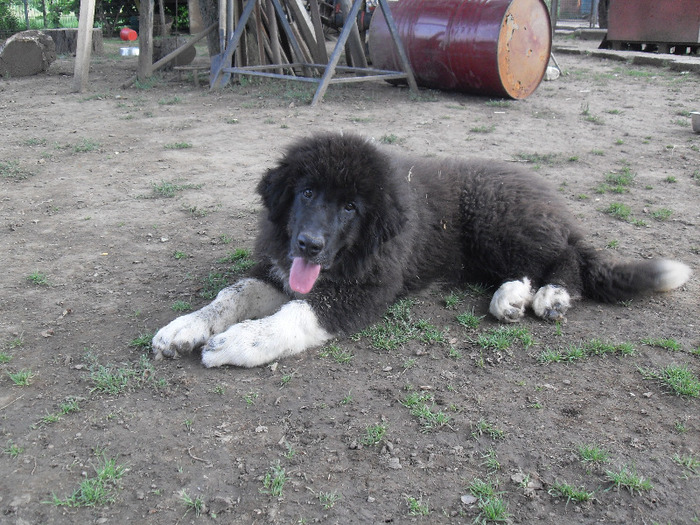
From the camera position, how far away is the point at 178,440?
2.80 metres

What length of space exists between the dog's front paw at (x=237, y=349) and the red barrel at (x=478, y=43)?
8007 millimetres

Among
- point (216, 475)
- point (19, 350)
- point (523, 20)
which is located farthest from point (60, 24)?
point (216, 475)

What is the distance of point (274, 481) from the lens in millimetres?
2531

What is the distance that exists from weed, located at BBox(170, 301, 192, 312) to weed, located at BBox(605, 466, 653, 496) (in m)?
2.65

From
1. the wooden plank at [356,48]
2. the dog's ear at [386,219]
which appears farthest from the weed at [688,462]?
the wooden plank at [356,48]

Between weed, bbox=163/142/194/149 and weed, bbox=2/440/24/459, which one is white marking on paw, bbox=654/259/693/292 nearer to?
weed, bbox=2/440/24/459

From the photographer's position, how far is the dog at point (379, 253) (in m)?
3.51

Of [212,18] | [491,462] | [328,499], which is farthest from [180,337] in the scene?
[212,18]

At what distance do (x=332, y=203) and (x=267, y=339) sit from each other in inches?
33.9

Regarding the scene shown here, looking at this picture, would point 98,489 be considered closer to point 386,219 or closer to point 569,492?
point 569,492

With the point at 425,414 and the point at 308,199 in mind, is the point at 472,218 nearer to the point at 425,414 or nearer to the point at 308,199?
the point at 308,199

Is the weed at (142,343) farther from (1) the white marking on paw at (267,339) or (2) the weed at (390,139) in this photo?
(2) the weed at (390,139)

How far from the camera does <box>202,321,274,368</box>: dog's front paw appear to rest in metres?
3.35

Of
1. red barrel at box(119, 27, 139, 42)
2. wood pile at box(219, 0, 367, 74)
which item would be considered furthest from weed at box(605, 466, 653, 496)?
red barrel at box(119, 27, 139, 42)
